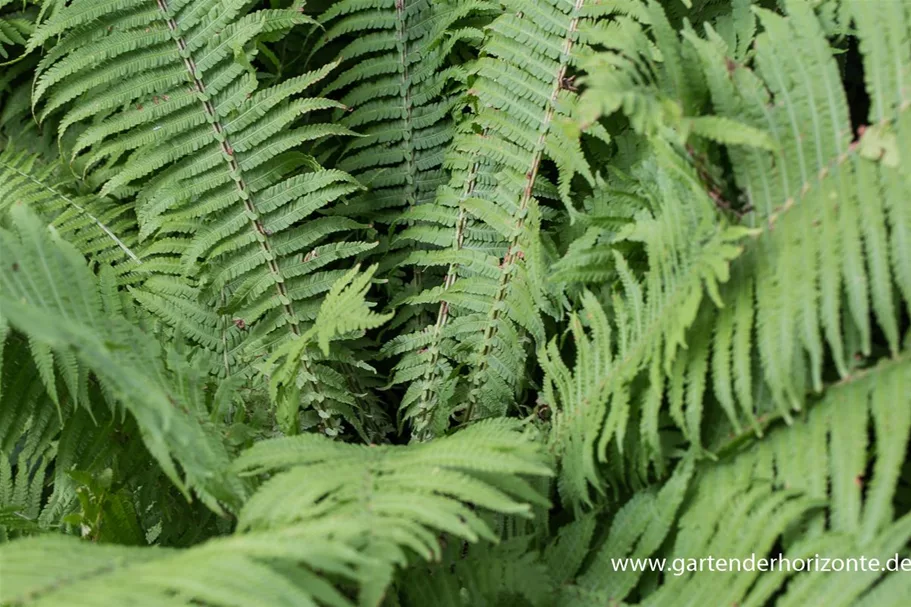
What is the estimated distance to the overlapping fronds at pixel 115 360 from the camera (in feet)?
2.58

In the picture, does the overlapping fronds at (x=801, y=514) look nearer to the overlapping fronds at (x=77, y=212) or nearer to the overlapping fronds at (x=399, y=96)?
the overlapping fronds at (x=399, y=96)

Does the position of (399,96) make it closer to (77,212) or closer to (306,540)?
(77,212)

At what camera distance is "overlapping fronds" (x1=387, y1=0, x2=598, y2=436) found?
123 centimetres

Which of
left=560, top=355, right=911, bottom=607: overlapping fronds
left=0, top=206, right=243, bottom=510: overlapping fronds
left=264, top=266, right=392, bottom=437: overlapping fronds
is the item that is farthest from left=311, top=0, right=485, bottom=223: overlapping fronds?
left=560, top=355, right=911, bottom=607: overlapping fronds

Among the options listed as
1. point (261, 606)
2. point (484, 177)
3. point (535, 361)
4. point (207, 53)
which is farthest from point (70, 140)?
point (261, 606)

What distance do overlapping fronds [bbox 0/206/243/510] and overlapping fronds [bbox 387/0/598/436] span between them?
420 millimetres

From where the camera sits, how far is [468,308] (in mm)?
1328

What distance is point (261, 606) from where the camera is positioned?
0.63 meters

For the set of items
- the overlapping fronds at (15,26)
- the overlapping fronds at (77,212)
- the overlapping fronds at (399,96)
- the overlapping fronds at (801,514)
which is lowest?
the overlapping fronds at (801,514)

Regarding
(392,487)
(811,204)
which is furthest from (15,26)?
(811,204)

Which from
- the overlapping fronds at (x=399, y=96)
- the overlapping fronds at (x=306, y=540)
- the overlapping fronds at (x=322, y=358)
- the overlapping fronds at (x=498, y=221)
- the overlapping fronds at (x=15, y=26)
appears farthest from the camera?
the overlapping fronds at (x=15, y=26)

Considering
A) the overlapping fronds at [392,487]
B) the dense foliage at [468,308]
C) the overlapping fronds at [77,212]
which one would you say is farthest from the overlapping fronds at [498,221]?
the overlapping fronds at [77,212]

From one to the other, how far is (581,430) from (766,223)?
0.36 m

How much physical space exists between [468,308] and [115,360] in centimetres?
66
